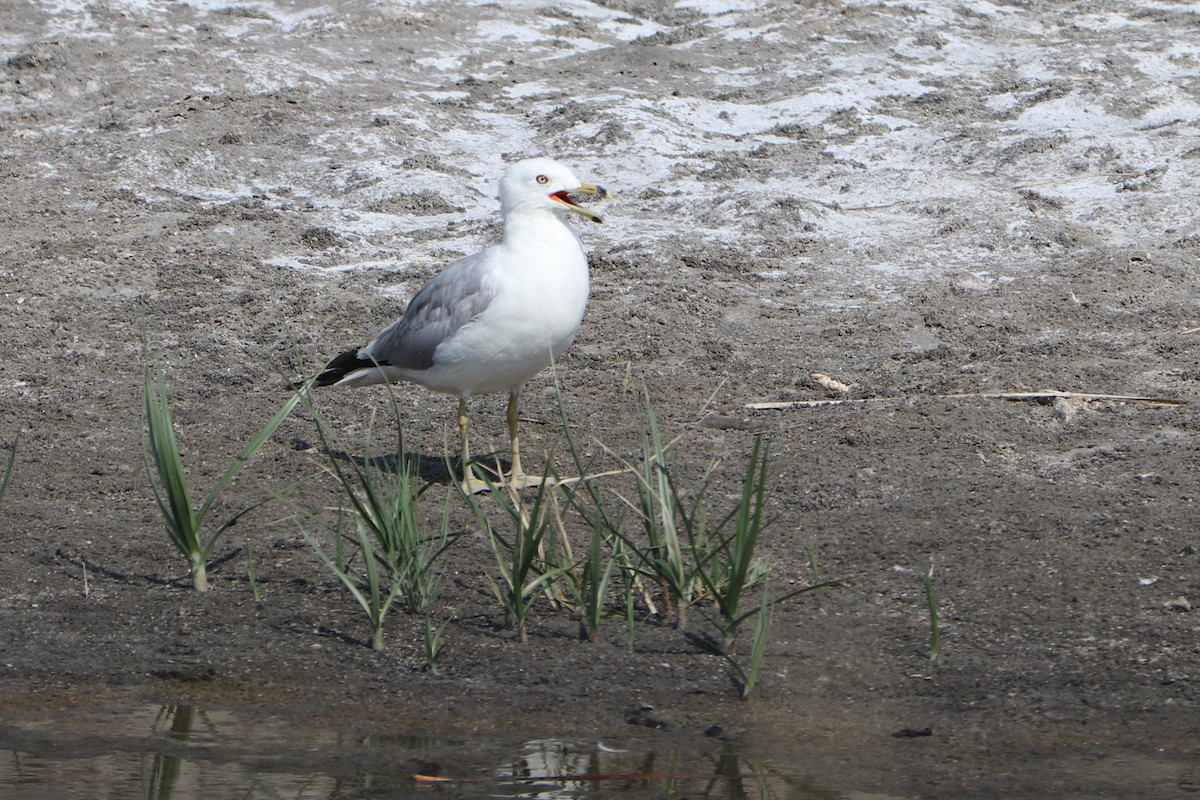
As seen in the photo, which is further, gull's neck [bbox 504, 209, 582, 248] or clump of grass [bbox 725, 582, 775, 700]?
gull's neck [bbox 504, 209, 582, 248]

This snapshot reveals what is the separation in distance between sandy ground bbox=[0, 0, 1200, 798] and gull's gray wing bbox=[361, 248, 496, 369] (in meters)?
0.44

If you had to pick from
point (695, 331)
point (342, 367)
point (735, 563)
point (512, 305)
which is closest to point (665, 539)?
point (735, 563)

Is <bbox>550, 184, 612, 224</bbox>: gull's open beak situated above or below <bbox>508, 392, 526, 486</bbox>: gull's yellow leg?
above

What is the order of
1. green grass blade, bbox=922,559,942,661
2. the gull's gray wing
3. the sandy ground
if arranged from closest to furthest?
green grass blade, bbox=922,559,942,661, the sandy ground, the gull's gray wing

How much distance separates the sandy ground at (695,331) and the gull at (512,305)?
453 mm

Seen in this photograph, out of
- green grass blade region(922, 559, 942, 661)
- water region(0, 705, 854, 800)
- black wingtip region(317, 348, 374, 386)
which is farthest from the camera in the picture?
black wingtip region(317, 348, 374, 386)

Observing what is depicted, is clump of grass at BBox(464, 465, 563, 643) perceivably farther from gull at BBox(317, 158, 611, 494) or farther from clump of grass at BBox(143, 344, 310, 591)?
gull at BBox(317, 158, 611, 494)

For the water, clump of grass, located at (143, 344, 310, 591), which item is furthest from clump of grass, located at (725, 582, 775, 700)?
clump of grass, located at (143, 344, 310, 591)

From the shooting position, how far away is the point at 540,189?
578 centimetres

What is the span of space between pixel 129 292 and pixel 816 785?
5369 millimetres

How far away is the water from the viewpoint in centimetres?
357

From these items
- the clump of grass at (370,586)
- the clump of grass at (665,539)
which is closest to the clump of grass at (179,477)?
the clump of grass at (370,586)

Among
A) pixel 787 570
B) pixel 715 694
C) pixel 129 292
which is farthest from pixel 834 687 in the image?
pixel 129 292

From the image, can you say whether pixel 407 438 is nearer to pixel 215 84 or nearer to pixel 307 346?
pixel 307 346
